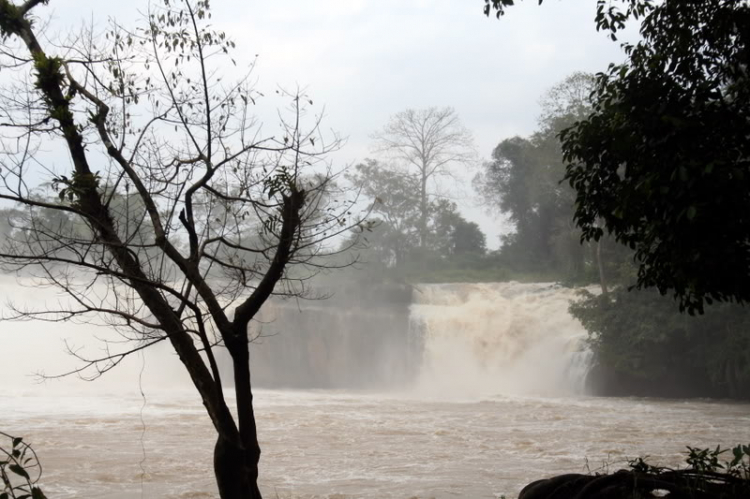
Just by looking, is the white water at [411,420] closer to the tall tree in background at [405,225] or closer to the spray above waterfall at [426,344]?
the spray above waterfall at [426,344]

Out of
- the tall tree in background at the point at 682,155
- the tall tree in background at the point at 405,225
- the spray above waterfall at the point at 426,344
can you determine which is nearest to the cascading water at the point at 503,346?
the spray above waterfall at the point at 426,344

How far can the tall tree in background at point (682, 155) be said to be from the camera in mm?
3994

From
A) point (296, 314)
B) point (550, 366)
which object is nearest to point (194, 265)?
point (550, 366)

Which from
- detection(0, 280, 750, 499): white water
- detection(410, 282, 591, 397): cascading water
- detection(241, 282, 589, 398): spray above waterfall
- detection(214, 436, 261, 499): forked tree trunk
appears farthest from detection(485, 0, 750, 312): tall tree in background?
detection(241, 282, 589, 398): spray above waterfall

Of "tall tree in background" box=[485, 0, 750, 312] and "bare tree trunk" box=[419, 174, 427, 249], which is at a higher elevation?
"bare tree trunk" box=[419, 174, 427, 249]

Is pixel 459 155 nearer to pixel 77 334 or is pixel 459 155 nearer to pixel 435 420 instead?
pixel 77 334

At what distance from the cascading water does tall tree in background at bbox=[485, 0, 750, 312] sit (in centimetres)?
1651

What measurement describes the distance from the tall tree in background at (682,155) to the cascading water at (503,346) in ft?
54.2

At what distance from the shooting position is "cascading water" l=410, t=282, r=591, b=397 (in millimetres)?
21625

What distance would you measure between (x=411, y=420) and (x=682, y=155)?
12.4 m

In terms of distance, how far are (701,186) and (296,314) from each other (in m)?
21.6

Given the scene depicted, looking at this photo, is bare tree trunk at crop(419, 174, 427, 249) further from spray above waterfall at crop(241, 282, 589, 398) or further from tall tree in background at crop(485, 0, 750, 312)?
tall tree in background at crop(485, 0, 750, 312)

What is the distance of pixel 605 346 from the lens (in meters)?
19.7

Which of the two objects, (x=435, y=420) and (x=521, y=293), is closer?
(x=435, y=420)
